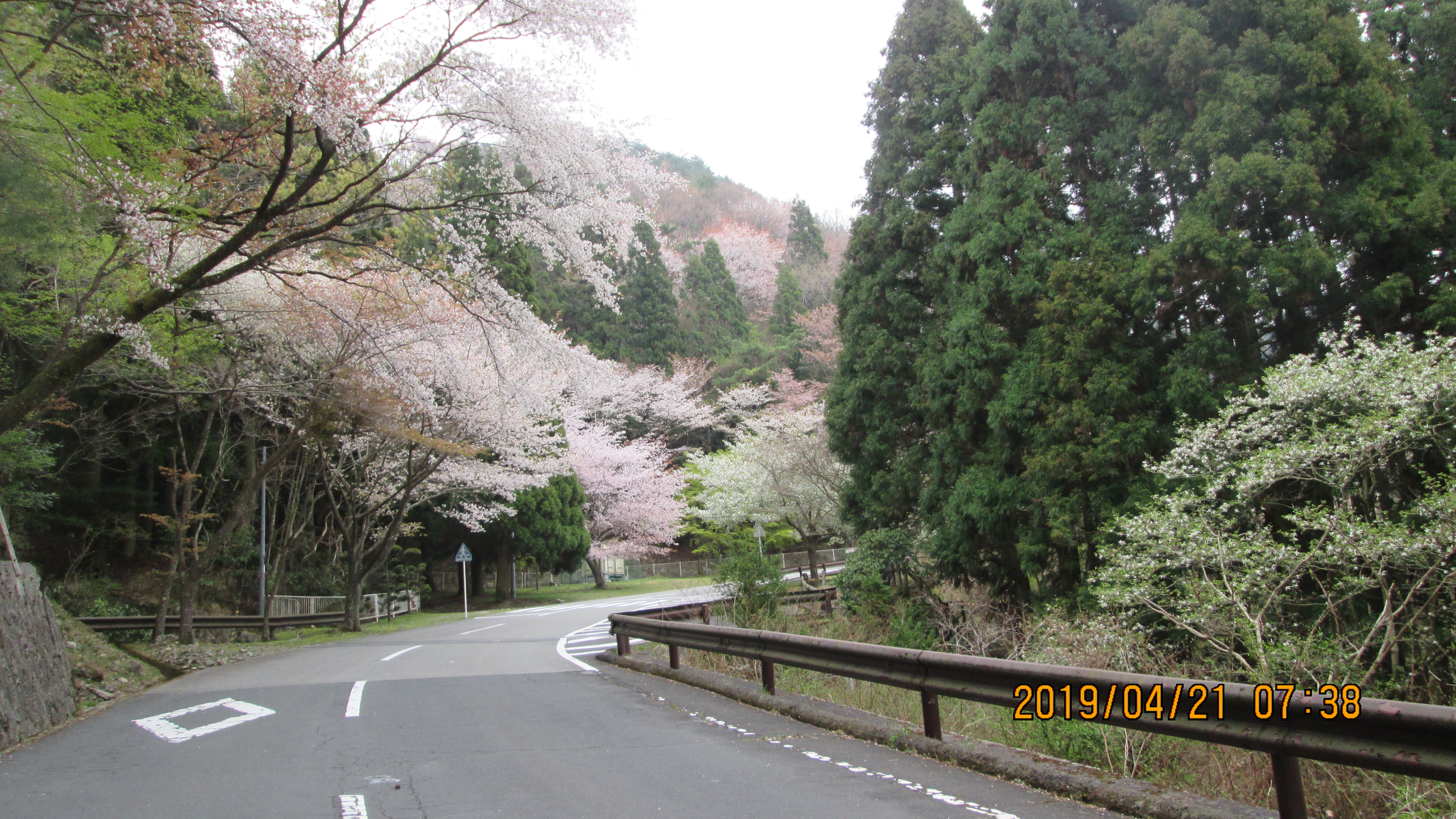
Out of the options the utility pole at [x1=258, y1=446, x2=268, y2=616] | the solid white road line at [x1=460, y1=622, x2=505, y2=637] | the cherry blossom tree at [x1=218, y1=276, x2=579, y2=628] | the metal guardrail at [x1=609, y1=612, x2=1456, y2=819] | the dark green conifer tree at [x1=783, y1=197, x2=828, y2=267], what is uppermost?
the dark green conifer tree at [x1=783, y1=197, x2=828, y2=267]

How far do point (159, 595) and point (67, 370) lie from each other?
19.1 metres

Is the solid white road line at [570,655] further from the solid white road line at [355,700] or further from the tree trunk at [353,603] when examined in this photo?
the tree trunk at [353,603]

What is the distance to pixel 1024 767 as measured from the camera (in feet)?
16.7

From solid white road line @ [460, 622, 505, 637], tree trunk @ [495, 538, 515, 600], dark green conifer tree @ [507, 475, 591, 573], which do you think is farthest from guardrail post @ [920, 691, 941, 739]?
tree trunk @ [495, 538, 515, 600]

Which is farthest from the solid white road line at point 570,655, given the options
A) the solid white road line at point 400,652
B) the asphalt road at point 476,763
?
the solid white road line at point 400,652

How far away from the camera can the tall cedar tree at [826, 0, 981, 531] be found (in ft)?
57.9

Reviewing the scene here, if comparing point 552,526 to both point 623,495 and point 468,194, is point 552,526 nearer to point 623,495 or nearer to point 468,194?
point 623,495

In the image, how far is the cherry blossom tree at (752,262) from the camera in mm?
62188

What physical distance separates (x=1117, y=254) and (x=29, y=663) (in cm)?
1516

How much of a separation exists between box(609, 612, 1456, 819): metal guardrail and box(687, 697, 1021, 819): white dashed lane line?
739mm

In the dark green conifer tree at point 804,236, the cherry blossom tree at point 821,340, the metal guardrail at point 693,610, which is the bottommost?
the metal guardrail at point 693,610

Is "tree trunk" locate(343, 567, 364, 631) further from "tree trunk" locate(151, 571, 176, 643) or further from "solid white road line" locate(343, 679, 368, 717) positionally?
"solid white road line" locate(343, 679, 368, 717)

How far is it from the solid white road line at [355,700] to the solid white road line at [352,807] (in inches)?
135

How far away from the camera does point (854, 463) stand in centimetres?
1862
